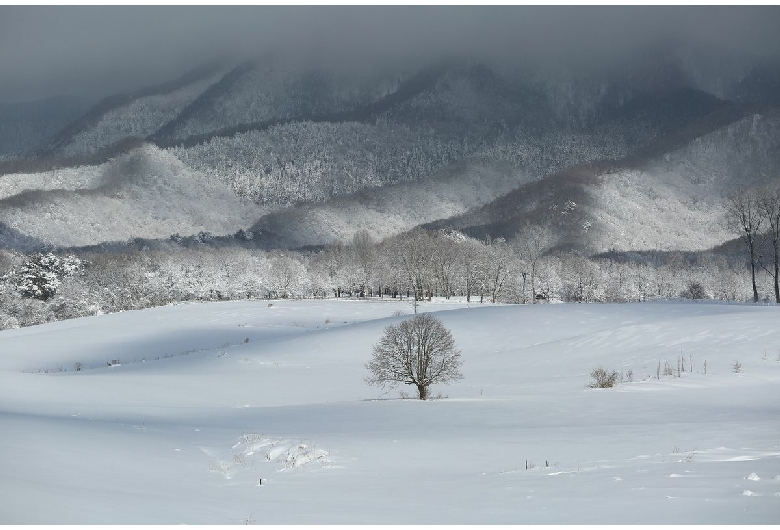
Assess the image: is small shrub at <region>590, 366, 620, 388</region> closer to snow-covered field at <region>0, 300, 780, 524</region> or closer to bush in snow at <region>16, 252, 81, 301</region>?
snow-covered field at <region>0, 300, 780, 524</region>

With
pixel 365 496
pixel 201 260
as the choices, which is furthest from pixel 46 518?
pixel 201 260

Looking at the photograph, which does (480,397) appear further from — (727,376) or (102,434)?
(102,434)

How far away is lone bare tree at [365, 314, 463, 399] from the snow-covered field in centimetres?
124

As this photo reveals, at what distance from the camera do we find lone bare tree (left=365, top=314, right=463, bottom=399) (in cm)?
2702

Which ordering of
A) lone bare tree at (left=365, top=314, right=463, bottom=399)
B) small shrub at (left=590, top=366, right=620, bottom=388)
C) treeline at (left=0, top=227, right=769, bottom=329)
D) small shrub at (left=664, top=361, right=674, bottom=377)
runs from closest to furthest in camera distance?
1. small shrub at (left=590, top=366, right=620, bottom=388)
2. small shrub at (left=664, top=361, right=674, bottom=377)
3. lone bare tree at (left=365, top=314, right=463, bottom=399)
4. treeline at (left=0, top=227, right=769, bottom=329)

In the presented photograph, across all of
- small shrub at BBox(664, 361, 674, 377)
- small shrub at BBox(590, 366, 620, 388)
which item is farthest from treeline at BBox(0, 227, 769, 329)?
small shrub at BBox(590, 366, 620, 388)

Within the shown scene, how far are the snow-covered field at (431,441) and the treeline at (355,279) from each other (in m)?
71.4

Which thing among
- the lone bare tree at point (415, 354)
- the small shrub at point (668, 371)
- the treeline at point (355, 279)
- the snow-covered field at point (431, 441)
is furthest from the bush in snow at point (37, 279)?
the small shrub at point (668, 371)

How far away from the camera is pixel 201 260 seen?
188 meters

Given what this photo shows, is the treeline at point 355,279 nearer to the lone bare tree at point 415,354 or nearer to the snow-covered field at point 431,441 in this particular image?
the snow-covered field at point 431,441

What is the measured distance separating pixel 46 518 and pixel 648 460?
912cm

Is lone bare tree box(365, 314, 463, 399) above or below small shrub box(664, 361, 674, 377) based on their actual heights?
above

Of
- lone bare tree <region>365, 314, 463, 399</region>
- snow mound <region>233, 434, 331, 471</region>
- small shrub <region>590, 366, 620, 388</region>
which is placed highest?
lone bare tree <region>365, 314, 463, 399</region>

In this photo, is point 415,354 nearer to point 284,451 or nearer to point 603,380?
point 603,380
